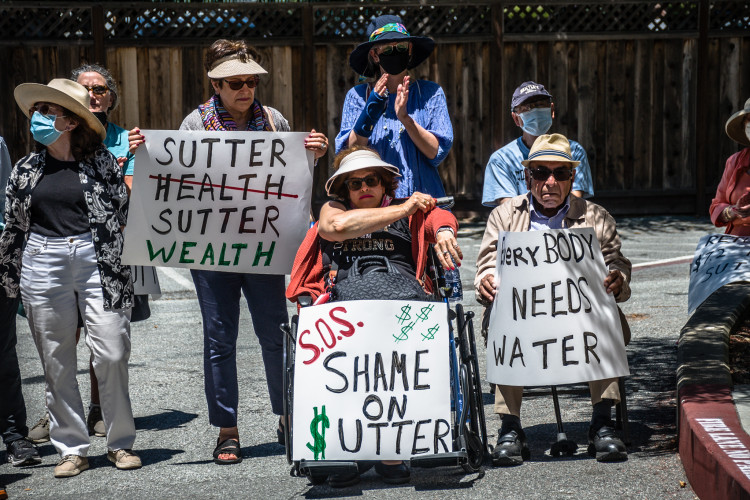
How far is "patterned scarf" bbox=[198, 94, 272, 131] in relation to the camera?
6.15 metres

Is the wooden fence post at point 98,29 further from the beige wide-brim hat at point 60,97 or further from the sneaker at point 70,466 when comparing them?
the sneaker at point 70,466

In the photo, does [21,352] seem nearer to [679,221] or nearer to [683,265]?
Answer: [683,265]

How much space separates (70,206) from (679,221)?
11.0 m

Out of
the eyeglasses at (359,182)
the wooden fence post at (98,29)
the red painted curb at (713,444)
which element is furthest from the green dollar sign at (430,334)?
the wooden fence post at (98,29)

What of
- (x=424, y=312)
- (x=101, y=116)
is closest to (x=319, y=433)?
(x=424, y=312)

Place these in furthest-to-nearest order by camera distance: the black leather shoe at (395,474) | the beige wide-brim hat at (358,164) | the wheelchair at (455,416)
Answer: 1. the beige wide-brim hat at (358,164)
2. the black leather shoe at (395,474)
3. the wheelchair at (455,416)

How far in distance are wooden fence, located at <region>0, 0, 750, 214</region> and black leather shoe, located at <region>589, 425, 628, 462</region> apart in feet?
31.4

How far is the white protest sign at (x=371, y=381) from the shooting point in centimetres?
525

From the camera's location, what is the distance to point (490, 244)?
6062 millimetres

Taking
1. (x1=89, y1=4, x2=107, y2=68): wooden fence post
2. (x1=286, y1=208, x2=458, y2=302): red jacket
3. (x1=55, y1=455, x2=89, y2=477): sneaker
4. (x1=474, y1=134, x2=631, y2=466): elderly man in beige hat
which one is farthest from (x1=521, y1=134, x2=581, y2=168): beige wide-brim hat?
(x1=89, y1=4, x2=107, y2=68): wooden fence post

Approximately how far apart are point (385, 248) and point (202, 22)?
10084mm

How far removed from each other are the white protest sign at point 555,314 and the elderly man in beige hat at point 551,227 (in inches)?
4.0

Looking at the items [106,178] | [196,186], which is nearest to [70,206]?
[106,178]

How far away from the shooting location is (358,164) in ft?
18.6
